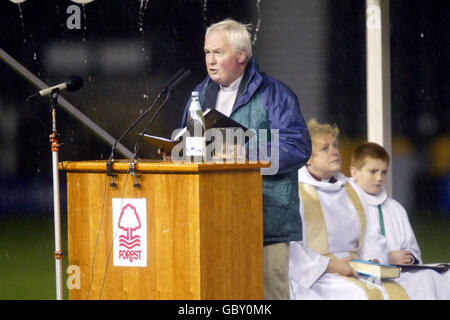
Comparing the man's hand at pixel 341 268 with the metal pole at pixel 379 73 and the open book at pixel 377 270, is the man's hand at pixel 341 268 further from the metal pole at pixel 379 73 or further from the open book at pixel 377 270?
the metal pole at pixel 379 73

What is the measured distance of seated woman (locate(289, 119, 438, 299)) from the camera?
14.2 feet

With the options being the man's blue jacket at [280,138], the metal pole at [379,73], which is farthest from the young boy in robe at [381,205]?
the man's blue jacket at [280,138]

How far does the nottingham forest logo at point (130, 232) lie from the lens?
9.61 ft

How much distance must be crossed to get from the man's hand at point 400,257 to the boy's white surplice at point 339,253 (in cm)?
7

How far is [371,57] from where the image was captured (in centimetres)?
548

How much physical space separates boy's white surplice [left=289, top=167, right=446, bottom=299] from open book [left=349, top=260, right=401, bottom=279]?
0.06 meters

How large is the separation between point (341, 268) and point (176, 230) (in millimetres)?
1825

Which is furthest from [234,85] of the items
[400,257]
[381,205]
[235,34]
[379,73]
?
[379,73]

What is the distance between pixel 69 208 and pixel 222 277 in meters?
0.73

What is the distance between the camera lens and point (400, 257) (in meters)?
4.70

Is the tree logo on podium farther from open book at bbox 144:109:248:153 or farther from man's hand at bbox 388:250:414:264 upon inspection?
man's hand at bbox 388:250:414:264

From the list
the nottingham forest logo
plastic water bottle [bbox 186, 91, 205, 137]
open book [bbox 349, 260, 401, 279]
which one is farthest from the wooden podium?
open book [bbox 349, 260, 401, 279]

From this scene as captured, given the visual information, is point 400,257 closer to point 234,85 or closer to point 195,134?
point 234,85
